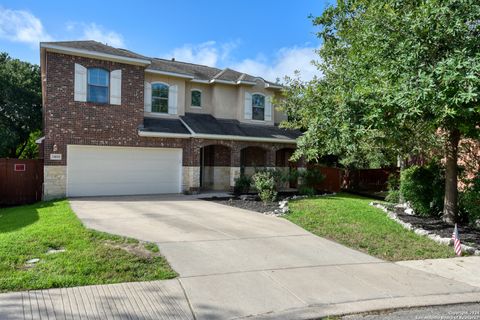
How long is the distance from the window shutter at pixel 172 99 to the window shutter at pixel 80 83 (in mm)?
4215

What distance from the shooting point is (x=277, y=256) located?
690 cm

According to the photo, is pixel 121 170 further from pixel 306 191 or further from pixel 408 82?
pixel 408 82

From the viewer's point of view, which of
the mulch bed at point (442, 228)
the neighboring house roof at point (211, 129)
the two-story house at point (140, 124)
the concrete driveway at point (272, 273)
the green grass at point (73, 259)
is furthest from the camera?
the neighboring house roof at point (211, 129)

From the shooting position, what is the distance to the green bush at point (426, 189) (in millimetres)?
11227

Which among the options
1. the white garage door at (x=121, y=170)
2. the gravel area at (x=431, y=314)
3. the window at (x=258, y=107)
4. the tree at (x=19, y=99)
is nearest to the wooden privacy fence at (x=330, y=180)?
the window at (x=258, y=107)

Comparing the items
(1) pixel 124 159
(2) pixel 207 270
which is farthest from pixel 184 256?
(1) pixel 124 159

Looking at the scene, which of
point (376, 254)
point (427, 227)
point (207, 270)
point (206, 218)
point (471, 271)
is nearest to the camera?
point (207, 270)

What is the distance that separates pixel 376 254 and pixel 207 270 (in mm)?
3583

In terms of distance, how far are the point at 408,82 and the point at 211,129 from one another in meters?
12.0

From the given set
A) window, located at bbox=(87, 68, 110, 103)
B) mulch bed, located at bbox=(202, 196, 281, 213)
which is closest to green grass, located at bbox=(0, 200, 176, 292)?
mulch bed, located at bbox=(202, 196, 281, 213)

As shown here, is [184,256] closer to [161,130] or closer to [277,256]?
[277,256]

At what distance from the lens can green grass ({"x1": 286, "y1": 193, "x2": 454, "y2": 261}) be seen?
764cm

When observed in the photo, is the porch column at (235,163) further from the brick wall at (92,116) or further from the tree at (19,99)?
the tree at (19,99)

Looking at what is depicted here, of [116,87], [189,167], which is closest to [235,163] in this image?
[189,167]
